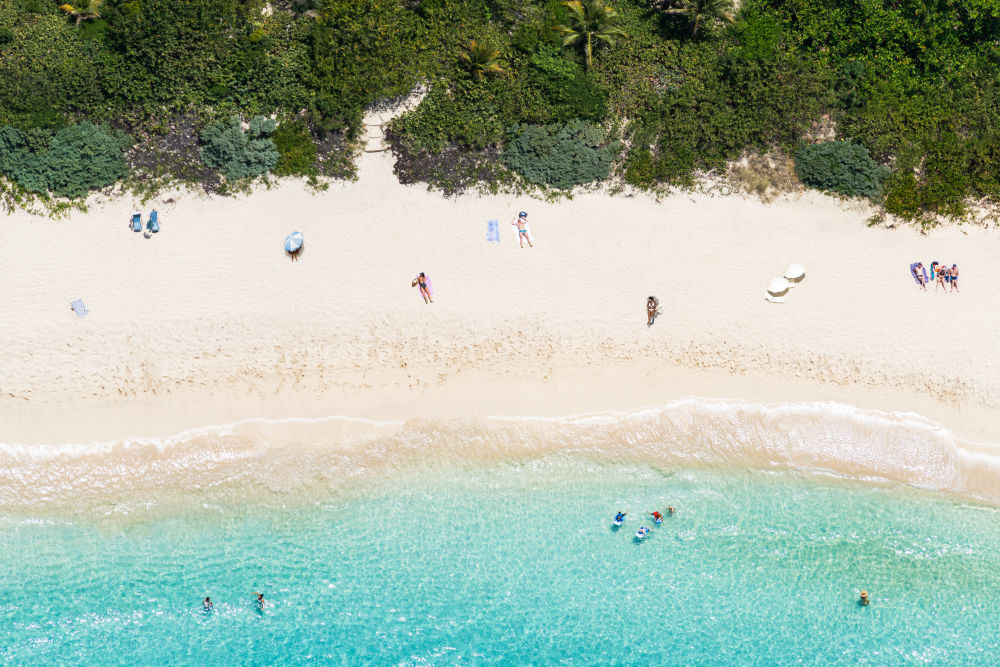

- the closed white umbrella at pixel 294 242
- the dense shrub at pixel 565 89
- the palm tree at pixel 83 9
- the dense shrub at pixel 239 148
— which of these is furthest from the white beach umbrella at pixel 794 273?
the palm tree at pixel 83 9

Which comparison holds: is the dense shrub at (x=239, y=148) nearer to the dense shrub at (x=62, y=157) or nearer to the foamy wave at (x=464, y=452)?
the dense shrub at (x=62, y=157)

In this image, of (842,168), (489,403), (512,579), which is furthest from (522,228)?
(512,579)

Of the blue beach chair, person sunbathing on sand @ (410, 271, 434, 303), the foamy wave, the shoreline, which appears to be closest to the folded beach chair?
the shoreline

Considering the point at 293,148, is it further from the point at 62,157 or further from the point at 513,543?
the point at 513,543

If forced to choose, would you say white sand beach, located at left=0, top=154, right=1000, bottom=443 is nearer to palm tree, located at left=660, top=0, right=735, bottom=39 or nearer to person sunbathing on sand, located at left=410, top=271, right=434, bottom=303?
person sunbathing on sand, located at left=410, top=271, right=434, bottom=303

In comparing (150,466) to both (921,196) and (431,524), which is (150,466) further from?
(921,196)
